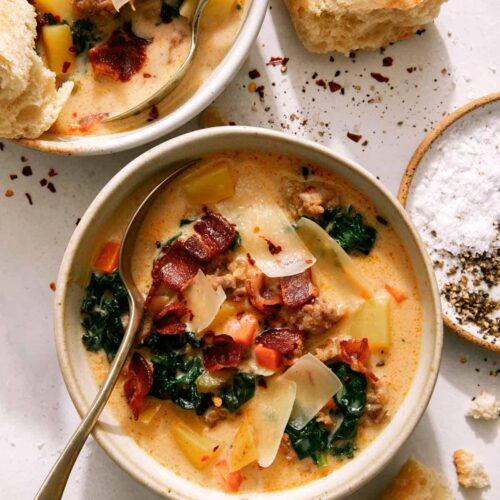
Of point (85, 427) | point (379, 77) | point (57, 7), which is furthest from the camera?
point (379, 77)

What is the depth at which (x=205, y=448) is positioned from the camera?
2977mm

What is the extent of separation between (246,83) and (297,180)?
1.91 feet

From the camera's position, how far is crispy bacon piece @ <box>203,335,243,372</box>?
295 centimetres

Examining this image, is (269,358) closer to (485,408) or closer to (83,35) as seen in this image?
(485,408)

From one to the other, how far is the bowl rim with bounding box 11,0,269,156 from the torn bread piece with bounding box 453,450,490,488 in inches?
69.3

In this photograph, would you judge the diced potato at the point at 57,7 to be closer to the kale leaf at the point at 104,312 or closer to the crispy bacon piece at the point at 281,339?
the kale leaf at the point at 104,312

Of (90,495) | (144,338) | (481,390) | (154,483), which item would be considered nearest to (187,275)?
(144,338)

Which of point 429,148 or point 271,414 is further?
point 429,148

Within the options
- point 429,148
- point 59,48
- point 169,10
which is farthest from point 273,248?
point 59,48

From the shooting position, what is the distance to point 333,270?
3.03 metres

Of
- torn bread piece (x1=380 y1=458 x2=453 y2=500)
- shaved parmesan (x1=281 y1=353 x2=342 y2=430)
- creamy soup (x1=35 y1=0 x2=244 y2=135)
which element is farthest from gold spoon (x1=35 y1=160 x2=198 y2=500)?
torn bread piece (x1=380 y1=458 x2=453 y2=500)

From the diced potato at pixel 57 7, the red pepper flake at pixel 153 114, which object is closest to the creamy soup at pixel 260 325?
the red pepper flake at pixel 153 114

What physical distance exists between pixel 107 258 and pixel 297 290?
73cm

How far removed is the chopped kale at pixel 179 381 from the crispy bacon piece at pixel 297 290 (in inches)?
16.1
